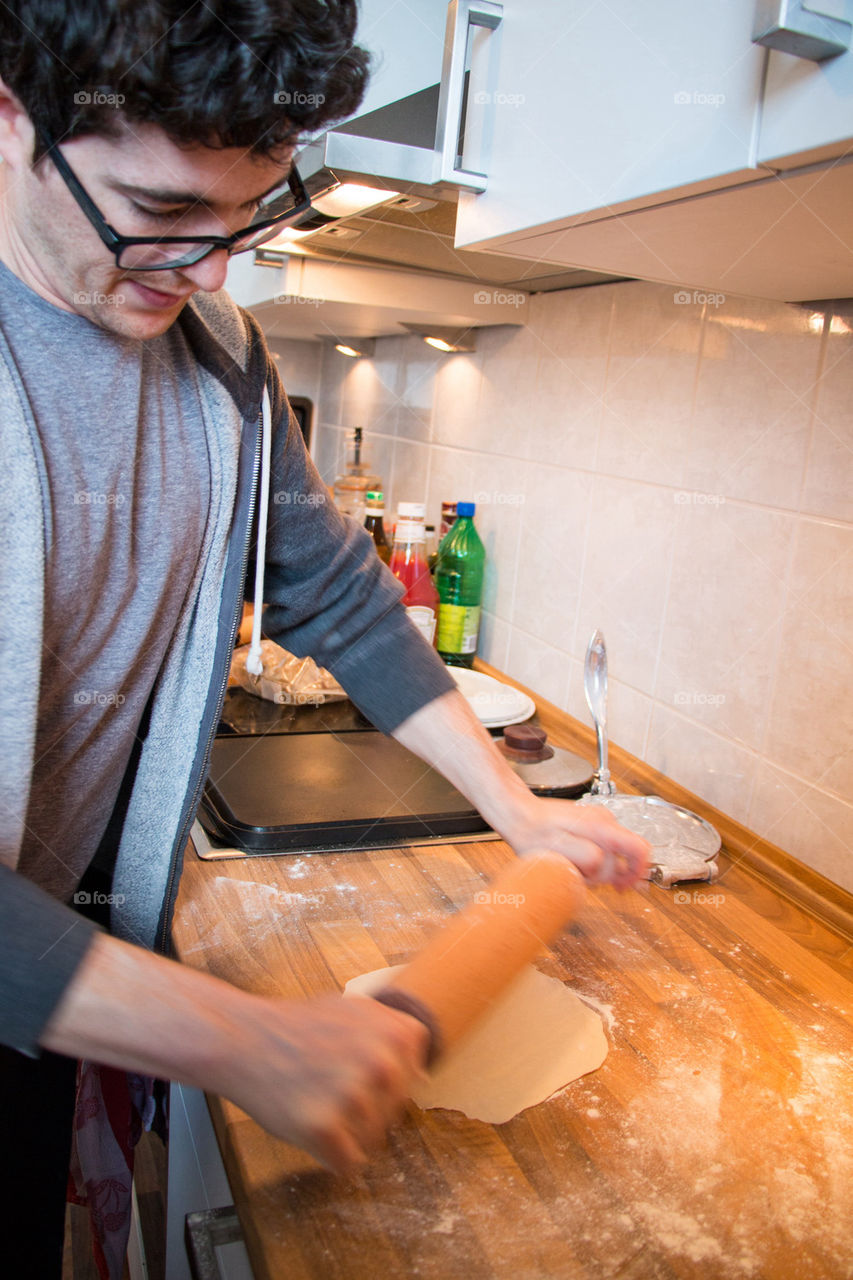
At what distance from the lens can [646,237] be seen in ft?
2.40

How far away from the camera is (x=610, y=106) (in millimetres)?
657

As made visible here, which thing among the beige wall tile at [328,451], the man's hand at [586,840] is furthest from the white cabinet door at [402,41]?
the beige wall tile at [328,451]

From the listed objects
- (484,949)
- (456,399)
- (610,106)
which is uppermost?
(610,106)

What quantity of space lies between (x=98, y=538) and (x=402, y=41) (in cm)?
76

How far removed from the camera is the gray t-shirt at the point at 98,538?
0.67 meters

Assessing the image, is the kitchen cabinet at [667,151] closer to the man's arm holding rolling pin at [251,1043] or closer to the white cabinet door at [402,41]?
the white cabinet door at [402,41]

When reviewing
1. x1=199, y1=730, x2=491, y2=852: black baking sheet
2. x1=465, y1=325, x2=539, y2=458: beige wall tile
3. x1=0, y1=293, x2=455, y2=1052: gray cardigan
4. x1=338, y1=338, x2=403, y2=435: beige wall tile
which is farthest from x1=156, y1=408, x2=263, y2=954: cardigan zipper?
x1=338, y1=338, x2=403, y2=435: beige wall tile

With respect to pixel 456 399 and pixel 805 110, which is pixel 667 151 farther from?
pixel 456 399

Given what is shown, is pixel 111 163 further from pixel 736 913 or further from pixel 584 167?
pixel 736 913

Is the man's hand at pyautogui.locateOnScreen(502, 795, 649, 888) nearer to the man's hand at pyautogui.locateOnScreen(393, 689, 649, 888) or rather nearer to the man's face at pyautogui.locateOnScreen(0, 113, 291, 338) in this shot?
the man's hand at pyautogui.locateOnScreen(393, 689, 649, 888)

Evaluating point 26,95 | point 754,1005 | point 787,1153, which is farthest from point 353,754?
point 26,95

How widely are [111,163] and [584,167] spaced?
0.33 m

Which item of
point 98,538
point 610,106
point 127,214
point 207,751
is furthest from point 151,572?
point 610,106

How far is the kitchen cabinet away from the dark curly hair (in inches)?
8.4
